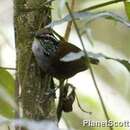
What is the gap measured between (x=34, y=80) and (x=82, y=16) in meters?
0.23

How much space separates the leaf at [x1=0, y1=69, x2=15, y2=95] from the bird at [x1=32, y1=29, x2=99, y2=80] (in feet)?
0.28

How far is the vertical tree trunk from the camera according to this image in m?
0.75

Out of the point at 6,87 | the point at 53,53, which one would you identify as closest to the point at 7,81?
the point at 6,87

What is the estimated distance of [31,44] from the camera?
76 cm

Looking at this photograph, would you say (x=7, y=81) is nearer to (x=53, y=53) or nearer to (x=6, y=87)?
(x=6, y=87)

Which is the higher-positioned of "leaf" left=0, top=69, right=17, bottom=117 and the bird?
the bird

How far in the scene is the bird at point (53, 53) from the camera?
705mm

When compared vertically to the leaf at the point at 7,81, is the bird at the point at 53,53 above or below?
above

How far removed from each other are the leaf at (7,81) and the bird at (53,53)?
0.09 meters

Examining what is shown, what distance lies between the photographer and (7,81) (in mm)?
795

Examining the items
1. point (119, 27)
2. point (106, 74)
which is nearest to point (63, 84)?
point (106, 74)

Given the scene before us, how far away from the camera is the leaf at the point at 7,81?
2.59ft

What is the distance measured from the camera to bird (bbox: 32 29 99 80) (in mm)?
705

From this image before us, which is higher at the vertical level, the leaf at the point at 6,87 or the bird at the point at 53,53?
the bird at the point at 53,53
